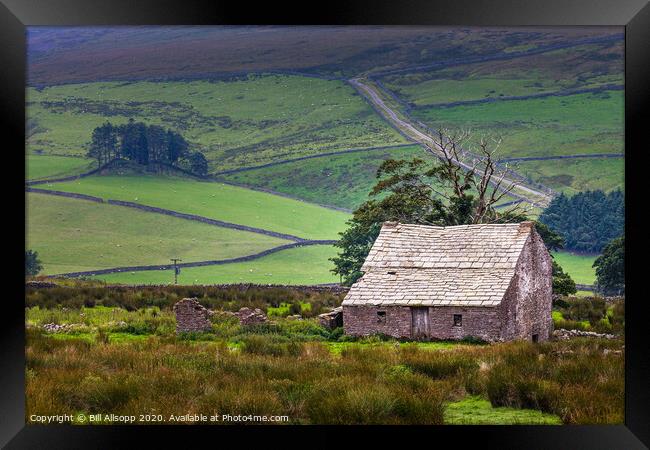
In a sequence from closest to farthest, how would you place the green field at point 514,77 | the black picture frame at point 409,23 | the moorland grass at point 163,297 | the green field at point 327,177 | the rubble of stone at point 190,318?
1. the black picture frame at point 409,23
2. the rubble of stone at point 190,318
3. the moorland grass at point 163,297
4. the green field at point 327,177
5. the green field at point 514,77

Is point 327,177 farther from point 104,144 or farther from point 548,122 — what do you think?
point 548,122

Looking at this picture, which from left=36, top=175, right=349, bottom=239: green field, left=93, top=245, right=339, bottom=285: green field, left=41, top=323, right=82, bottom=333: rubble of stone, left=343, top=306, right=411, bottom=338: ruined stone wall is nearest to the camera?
left=343, top=306, right=411, bottom=338: ruined stone wall

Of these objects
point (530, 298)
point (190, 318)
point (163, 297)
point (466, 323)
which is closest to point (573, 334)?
point (530, 298)

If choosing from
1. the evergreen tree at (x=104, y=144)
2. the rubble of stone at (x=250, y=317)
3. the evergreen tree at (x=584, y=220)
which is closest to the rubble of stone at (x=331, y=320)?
the rubble of stone at (x=250, y=317)

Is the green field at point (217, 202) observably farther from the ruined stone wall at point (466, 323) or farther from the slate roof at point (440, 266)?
the ruined stone wall at point (466, 323)

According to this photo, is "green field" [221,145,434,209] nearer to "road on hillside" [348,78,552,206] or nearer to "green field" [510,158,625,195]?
"road on hillside" [348,78,552,206]

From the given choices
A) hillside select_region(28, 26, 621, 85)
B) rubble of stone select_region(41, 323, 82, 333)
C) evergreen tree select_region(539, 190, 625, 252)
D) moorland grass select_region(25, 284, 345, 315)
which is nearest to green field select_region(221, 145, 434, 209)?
hillside select_region(28, 26, 621, 85)

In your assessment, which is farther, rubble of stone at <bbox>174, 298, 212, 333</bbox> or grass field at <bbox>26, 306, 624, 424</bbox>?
rubble of stone at <bbox>174, 298, 212, 333</bbox>
